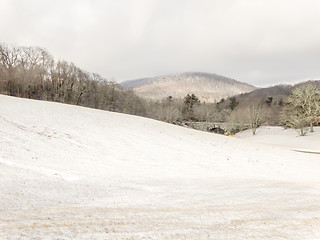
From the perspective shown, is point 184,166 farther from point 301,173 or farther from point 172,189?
point 301,173

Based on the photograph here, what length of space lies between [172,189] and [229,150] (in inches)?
485

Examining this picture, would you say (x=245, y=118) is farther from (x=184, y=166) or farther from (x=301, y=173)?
(x=184, y=166)

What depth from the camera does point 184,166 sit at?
12570 mm

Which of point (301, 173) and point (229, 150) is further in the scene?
point (229, 150)

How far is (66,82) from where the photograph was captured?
177 ft

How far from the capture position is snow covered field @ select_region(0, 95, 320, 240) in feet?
12.3

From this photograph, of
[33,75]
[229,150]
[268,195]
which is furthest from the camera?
[33,75]

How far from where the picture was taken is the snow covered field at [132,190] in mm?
3762

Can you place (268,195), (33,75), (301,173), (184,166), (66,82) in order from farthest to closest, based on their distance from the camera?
(66,82) < (33,75) < (301,173) < (184,166) < (268,195)

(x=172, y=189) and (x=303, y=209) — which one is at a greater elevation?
(x=303, y=209)

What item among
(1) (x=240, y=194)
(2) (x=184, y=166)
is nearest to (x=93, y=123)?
(2) (x=184, y=166)

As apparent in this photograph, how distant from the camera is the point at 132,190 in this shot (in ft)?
23.3

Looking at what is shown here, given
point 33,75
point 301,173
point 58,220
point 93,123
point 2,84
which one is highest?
point 33,75

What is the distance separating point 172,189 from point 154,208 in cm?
254
